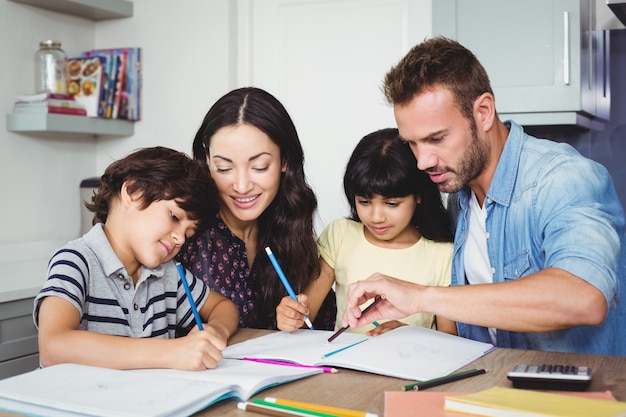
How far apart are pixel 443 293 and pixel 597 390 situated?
0.32 m

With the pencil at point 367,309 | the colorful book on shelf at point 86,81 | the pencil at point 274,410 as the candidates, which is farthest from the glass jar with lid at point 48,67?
the pencil at point 274,410

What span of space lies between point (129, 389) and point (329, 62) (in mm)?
2474

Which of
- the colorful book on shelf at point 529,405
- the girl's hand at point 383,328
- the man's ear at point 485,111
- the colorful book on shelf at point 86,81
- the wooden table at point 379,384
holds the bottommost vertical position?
the wooden table at point 379,384

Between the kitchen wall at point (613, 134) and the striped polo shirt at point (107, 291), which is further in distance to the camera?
the kitchen wall at point (613, 134)

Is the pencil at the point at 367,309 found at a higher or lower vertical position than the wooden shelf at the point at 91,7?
lower

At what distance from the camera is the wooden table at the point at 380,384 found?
3.59ft

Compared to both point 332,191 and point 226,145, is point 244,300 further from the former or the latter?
point 332,191

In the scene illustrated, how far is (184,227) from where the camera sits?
165 cm

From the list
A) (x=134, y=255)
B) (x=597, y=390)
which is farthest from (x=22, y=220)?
(x=597, y=390)

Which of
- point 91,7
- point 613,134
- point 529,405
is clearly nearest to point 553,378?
point 529,405

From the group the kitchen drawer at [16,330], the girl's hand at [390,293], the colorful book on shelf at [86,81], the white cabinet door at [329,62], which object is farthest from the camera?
the colorful book on shelf at [86,81]

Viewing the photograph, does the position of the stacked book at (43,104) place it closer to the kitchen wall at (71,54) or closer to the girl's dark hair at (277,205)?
the kitchen wall at (71,54)

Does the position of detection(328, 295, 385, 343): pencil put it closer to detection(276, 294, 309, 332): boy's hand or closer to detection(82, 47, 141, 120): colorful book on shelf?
detection(276, 294, 309, 332): boy's hand

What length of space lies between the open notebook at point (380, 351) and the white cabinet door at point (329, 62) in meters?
1.81
